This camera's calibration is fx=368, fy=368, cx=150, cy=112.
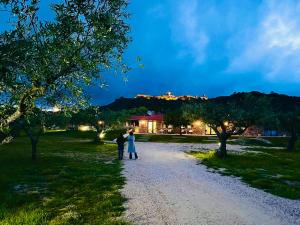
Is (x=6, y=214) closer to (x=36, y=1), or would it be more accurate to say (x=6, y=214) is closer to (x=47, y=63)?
(x=47, y=63)

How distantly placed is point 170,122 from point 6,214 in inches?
3953

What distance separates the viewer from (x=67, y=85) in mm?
13516

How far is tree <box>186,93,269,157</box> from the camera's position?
138ft

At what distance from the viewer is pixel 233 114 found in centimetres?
4228

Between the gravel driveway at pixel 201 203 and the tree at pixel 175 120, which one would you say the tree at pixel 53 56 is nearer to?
the gravel driveway at pixel 201 203

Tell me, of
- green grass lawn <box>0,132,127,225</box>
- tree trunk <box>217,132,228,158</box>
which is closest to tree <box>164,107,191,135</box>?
tree trunk <box>217,132,228,158</box>

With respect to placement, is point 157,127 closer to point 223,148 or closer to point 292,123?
point 292,123

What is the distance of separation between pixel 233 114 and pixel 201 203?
89.9ft

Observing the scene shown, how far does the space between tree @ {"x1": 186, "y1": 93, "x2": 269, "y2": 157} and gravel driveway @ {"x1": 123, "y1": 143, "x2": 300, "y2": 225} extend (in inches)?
743

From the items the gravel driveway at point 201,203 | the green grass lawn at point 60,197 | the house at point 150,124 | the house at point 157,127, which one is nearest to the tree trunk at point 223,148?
the green grass lawn at point 60,197

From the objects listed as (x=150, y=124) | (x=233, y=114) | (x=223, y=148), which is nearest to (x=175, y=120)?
(x=150, y=124)

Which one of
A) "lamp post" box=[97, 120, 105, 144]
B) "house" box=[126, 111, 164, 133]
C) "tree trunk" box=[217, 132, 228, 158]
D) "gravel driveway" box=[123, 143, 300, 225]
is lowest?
"gravel driveway" box=[123, 143, 300, 225]

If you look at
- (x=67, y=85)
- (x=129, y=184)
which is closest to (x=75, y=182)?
(x=129, y=184)

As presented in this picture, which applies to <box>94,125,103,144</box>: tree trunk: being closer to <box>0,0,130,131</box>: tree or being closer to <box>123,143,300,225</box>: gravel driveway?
<box>123,143,300,225</box>: gravel driveway
